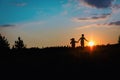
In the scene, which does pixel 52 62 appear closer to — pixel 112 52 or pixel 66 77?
pixel 66 77

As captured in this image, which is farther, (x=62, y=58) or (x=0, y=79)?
(x=62, y=58)

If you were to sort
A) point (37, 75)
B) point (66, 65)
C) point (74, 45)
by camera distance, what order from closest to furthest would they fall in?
point (37, 75) < point (66, 65) < point (74, 45)

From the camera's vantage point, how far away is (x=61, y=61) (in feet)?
59.8

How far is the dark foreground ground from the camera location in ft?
54.5

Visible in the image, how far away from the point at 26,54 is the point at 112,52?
6.35 meters

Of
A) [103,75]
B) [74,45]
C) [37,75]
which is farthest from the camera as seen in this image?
[74,45]

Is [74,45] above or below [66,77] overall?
above

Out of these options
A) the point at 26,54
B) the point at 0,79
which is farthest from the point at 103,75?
the point at 26,54

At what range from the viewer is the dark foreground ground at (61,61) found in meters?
16.6

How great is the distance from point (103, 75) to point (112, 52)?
4.96 meters

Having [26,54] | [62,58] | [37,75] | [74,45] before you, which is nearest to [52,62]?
[62,58]

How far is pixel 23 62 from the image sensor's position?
18625mm

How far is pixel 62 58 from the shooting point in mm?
19031

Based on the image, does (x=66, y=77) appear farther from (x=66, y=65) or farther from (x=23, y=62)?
(x=23, y=62)
